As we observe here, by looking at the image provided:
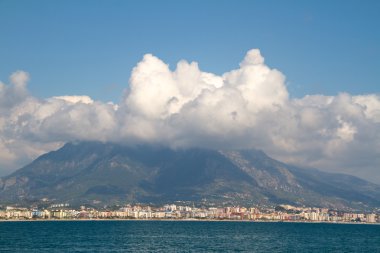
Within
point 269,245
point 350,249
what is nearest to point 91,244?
point 269,245

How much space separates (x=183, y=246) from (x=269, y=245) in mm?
34848

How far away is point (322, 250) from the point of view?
186 metres

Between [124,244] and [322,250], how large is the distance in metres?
Answer: 67.3

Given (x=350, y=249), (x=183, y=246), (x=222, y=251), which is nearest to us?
(x=222, y=251)

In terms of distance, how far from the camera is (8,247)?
6718 inches

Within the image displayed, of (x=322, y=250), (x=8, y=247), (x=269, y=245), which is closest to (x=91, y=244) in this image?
(x=8, y=247)

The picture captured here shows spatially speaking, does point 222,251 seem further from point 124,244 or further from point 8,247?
point 8,247

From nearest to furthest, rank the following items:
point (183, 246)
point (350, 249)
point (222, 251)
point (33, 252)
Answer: point (33, 252)
point (222, 251)
point (183, 246)
point (350, 249)

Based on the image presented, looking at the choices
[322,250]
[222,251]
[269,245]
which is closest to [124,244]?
[222,251]

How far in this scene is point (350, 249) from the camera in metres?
195

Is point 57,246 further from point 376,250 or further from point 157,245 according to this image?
point 376,250

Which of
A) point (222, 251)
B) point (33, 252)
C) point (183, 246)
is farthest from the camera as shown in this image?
point (183, 246)

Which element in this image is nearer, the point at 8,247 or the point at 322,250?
the point at 8,247

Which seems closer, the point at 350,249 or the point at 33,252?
the point at 33,252
